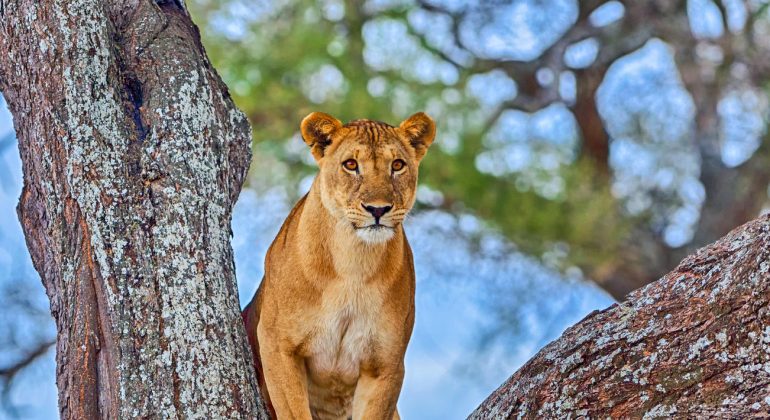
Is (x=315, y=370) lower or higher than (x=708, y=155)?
lower

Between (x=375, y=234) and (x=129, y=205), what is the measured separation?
30.1 inches

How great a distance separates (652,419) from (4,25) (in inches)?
81.4

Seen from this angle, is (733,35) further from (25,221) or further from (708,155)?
(25,221)

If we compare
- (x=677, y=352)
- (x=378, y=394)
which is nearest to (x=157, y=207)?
(x=378, y=394)

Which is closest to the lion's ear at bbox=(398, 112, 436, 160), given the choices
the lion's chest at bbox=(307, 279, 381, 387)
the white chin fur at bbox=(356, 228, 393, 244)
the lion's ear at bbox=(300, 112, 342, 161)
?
the lion's ear at bbox=(300, 112, 342, 161)

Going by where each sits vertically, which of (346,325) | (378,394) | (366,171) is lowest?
(378,394)

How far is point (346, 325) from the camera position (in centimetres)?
353

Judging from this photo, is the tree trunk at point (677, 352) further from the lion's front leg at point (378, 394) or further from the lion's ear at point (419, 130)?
the lion's ear at point (419, 130)

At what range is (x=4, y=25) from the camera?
333cm

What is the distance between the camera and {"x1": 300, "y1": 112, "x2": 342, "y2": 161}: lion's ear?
365cm

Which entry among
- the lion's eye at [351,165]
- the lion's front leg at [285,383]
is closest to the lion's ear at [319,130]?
the lion's eye at [351,165]

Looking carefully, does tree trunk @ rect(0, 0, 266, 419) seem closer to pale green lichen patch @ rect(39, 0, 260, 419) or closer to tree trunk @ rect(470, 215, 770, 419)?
pale green lichen patch @ rect(39, 0, 260, 419)

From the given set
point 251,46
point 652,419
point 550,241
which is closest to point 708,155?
point 550,241

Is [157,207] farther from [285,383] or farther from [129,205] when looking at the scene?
[285,383]
